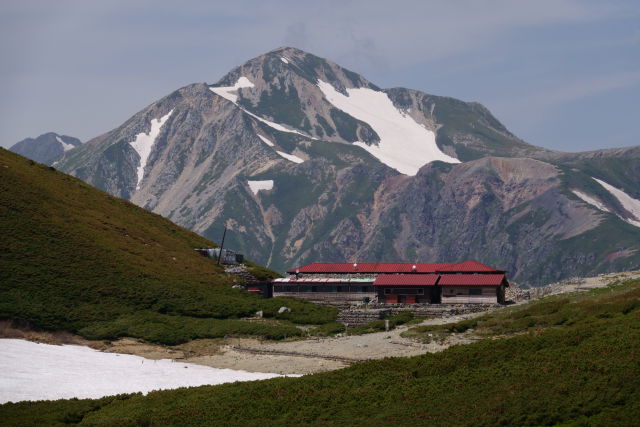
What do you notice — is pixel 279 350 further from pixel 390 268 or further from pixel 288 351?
pixel 390 268

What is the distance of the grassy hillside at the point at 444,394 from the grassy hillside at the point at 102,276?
35.4m

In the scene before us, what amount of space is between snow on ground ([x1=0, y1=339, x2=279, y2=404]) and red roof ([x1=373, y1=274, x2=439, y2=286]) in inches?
1698

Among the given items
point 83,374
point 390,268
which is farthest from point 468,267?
point 83,374

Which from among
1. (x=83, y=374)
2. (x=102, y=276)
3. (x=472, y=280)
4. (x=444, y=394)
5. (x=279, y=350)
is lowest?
(x=83, y=374)

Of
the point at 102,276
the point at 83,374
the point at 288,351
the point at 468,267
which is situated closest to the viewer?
the point at 83,374

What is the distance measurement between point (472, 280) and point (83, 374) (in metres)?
57.4

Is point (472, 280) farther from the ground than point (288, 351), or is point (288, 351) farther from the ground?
point (472, 280)

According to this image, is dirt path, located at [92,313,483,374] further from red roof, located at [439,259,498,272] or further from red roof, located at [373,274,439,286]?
red roof, located at [439,259,498,272]

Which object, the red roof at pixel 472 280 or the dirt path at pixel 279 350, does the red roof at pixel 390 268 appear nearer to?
the red roof at pixel 472 280

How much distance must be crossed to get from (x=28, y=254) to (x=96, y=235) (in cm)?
1440

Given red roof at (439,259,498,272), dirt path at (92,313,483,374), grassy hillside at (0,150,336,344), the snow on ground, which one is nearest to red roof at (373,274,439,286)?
red roof at (439,259,498,272)

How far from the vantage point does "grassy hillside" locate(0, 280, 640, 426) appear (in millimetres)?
41531

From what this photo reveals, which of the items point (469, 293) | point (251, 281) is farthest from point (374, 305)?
point (251, 281)

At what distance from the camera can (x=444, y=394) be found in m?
46.9
